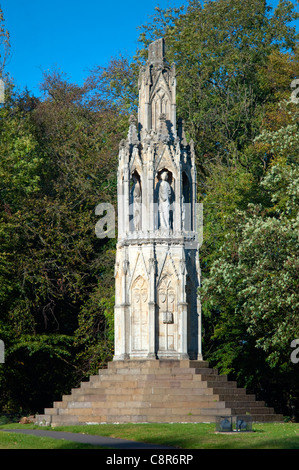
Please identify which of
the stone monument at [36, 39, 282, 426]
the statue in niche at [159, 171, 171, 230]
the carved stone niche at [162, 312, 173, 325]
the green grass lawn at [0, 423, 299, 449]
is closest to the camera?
the green grass lawn at [0, 423, 299, 449]

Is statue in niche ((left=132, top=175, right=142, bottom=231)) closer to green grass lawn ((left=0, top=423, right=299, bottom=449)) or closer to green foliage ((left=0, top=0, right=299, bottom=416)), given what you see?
green foliage ((left=0, top=0, right=299, bottom=416))

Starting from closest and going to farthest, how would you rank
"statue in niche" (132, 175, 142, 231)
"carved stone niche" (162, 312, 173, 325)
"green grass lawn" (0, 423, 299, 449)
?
"green grass lawn" (0, 423, 299, 449)
"carved stone niche" (162, 312, 173, 325)
"statue in niche" (132, 175, 142, 231)

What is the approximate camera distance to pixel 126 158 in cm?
3173

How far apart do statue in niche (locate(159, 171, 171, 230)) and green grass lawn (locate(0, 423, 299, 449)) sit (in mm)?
8360

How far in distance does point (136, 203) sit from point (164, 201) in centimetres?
114

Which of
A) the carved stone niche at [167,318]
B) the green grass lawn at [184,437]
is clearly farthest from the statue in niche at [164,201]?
the green grass lawn at [184,437]

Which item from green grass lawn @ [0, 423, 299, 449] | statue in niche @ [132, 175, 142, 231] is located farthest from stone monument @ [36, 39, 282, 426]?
green grass lawn @ [0, 423, 299, 449]

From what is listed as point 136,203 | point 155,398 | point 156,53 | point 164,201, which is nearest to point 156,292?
point 164,201

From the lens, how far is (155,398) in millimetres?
28031

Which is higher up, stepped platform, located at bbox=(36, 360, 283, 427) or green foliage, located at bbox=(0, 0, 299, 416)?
green foliage, located at bbox=(0, 0, 299, 416)

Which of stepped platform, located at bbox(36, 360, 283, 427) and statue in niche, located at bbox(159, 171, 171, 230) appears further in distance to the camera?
statue in niche, located at bbox(159, 171, 171, 230)

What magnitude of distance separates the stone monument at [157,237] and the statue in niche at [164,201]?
36mm

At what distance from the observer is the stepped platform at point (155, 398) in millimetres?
27438

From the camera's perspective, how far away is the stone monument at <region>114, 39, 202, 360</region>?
30.6 metres
